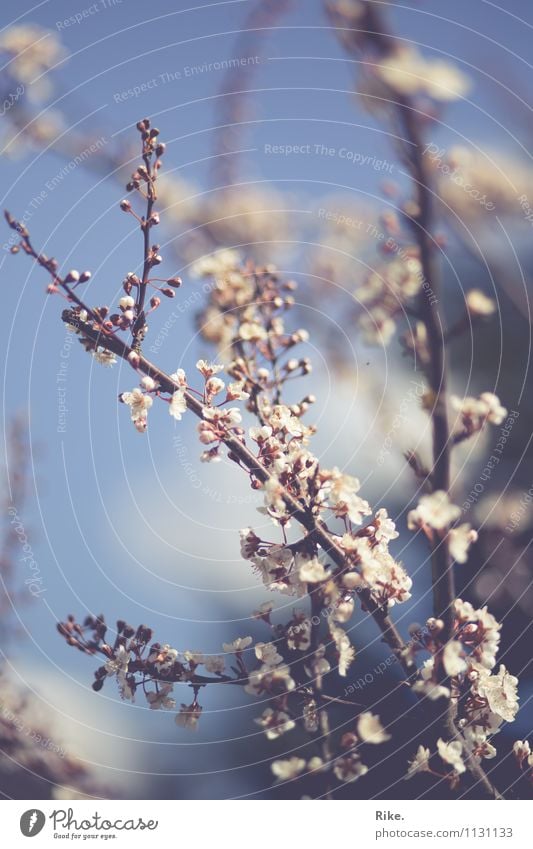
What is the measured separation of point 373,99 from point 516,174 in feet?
3.46

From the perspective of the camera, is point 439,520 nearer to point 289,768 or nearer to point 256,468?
point 256,468

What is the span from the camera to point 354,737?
1654 millimetres

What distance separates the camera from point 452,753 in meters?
1.68

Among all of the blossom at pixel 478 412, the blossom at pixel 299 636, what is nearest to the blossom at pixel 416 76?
the blossom at pixel 478 412

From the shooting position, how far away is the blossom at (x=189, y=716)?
1.82 m

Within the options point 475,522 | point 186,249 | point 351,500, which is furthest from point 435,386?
point 186,249

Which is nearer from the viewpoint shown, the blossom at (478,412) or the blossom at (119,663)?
the blossom at (478,412)

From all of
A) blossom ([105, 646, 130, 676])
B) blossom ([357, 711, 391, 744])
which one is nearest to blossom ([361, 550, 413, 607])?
blossom ([357, 711, 391, 744])

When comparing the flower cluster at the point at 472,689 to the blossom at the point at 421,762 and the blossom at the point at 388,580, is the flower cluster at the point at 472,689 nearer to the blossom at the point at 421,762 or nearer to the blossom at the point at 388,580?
the blossom at the point at 421,762

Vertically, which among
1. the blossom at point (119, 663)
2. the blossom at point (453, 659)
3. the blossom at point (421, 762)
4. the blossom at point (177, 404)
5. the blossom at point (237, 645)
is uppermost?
the blossom at point (177, 404)

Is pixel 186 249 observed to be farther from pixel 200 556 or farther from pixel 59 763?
pixel 59 763

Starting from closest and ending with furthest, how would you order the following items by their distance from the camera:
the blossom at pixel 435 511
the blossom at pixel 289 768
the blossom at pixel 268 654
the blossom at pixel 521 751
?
the blossom at pixel 435 511, the blossom at pixel 289 768, the blossom at pixel 268 654, the blossom at pixel 521 751

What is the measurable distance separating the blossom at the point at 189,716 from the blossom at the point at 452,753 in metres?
0.60

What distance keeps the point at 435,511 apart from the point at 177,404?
623 mm
